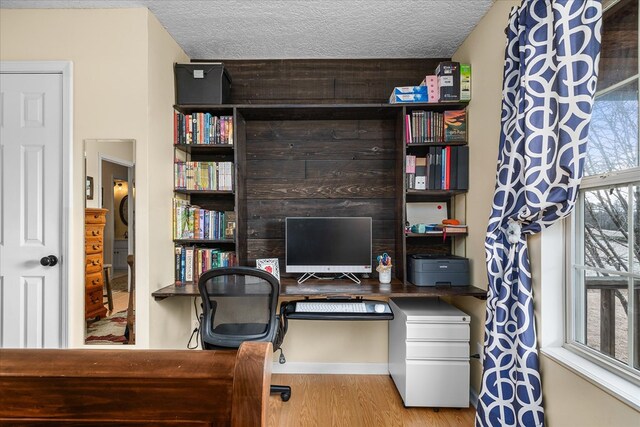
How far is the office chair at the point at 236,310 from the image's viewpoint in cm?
190

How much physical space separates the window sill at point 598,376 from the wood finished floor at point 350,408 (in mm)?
870

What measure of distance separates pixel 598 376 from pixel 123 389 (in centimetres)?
157

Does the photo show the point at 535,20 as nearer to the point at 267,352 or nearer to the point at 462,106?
the point at 462,106

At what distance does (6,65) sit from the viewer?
206cm

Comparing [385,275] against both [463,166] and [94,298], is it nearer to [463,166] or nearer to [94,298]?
[463,166]

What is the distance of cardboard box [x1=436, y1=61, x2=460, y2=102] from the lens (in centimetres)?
235

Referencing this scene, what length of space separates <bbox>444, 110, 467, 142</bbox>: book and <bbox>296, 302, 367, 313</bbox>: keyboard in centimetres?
132

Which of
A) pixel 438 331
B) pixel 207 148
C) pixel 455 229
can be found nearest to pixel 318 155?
pixel 207 148

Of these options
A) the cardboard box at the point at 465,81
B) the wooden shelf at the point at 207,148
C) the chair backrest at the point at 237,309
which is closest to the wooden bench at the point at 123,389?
the chair backrest at the point at 237,309

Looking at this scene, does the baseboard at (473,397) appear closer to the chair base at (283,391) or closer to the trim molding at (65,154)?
the chair base at (283,391)

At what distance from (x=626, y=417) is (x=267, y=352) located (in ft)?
4.31

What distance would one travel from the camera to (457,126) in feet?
7.89

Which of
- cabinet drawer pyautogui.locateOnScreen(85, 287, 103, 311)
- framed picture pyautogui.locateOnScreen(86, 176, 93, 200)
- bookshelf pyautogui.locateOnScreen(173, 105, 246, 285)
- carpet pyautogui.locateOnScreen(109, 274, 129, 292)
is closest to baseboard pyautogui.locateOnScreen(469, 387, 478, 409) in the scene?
bookshelf pyautogui.locateOnScreen(173, 105, 246, 285)

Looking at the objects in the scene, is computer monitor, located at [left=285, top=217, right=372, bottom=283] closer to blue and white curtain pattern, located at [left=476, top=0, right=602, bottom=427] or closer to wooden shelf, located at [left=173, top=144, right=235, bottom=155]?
wooden shelf, located at [left=173, top=144, right=235, bottom=155]
